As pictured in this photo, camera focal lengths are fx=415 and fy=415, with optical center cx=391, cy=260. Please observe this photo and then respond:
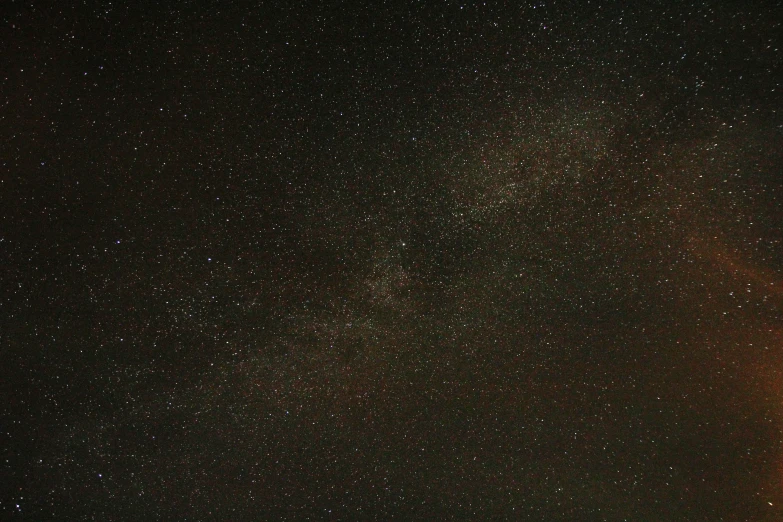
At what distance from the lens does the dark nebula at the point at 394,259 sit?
1.76 feet

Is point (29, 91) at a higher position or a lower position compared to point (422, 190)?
higher

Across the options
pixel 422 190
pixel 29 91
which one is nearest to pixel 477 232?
pixel 422 190

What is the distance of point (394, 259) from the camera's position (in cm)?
59

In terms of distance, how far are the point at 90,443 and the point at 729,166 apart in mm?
992

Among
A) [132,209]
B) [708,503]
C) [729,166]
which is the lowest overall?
[708,503]

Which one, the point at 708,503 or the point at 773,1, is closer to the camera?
the point at 773,1

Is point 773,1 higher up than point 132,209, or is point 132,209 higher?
point 132,209

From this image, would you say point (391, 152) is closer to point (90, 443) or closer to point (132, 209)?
point (132, 209)

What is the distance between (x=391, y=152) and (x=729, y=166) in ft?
1.42

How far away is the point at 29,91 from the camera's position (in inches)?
22.8

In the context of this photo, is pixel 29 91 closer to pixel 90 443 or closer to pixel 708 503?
pixel 90 443

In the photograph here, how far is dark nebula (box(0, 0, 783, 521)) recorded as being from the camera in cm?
54

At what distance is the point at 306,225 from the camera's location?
0.59 metres

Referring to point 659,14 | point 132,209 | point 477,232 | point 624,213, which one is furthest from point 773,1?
point 132,209
